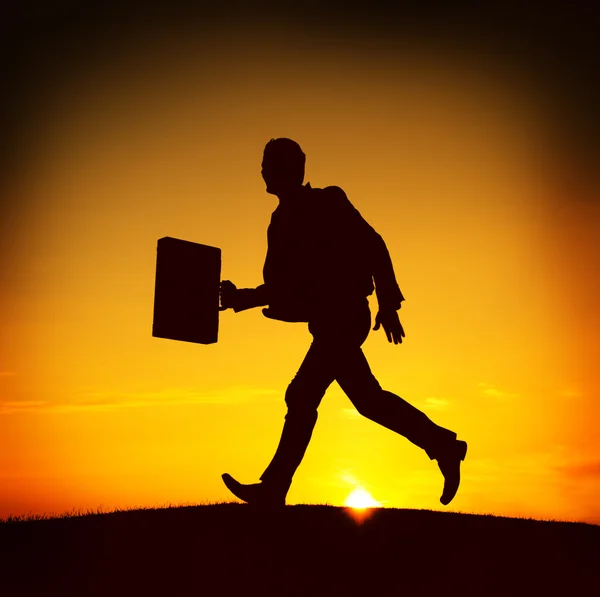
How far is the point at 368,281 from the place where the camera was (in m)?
8.23

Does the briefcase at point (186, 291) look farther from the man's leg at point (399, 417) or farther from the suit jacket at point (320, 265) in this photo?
the man's leg at point (399, 417)

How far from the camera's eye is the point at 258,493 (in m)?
8.26

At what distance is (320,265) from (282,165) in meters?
0.96

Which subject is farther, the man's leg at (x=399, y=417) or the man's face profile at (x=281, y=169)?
the man's face profile at (x=281, y=169)

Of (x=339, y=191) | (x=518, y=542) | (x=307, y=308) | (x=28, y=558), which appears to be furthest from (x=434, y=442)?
(x=28, y=558)

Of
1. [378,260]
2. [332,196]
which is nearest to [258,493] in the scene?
[378,260]

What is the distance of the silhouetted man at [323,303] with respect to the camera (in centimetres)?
812

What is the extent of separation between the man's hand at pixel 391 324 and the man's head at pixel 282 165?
1.40m

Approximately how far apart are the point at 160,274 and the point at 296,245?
1.21 meters

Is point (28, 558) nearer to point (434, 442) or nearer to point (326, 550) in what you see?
point (326, 550)

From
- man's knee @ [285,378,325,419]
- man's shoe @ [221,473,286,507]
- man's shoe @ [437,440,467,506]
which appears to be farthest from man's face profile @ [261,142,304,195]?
man's shoe @ [437,440,467,506]

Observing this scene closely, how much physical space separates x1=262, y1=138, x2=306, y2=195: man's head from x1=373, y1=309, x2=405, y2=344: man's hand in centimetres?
140

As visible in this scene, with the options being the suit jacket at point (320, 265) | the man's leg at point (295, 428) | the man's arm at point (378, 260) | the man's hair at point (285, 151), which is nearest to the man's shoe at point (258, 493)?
A: the man's leg at point (295, 428)

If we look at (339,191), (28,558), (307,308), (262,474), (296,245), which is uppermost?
(339,191)
